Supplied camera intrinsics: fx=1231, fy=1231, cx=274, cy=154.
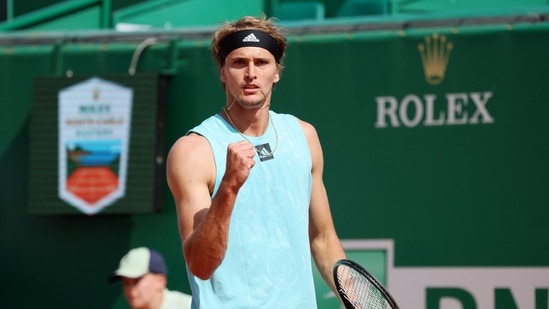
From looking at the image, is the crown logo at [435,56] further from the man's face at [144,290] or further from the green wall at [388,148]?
the man's face at [144,290]

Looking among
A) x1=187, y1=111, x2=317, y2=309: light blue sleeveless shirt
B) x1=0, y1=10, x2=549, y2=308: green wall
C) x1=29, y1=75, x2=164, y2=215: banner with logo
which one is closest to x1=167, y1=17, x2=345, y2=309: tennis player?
x1=187, y1=111, x2=317, y2=309: light blue sleeveless shirt

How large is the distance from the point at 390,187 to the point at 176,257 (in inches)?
49.6

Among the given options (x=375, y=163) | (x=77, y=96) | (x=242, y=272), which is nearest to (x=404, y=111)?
(x=375, y=163)

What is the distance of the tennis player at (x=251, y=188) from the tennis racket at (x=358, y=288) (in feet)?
0.20

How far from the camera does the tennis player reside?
3564 mm

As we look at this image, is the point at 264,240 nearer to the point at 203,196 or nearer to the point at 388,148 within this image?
the point at 203,196

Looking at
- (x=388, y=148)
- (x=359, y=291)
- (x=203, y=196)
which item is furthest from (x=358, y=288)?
(x=388, y=148)

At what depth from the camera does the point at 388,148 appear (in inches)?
251

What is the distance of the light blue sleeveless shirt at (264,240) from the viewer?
11.7 ft

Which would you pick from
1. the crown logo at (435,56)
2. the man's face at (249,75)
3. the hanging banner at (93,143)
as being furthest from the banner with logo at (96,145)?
the man's face at (249,75)

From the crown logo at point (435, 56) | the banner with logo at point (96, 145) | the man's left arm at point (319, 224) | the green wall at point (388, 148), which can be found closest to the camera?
the man's left arm at point (319, 224)

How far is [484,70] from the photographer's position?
6.22 m

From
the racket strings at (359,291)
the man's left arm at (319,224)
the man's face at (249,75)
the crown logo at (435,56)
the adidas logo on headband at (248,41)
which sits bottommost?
the racket strings at (359,291)

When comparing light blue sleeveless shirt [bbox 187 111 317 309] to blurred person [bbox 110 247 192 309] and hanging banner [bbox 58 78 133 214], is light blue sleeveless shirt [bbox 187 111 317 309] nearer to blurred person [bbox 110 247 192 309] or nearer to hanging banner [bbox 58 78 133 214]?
blurred person [bbox 110 247 192 309]
